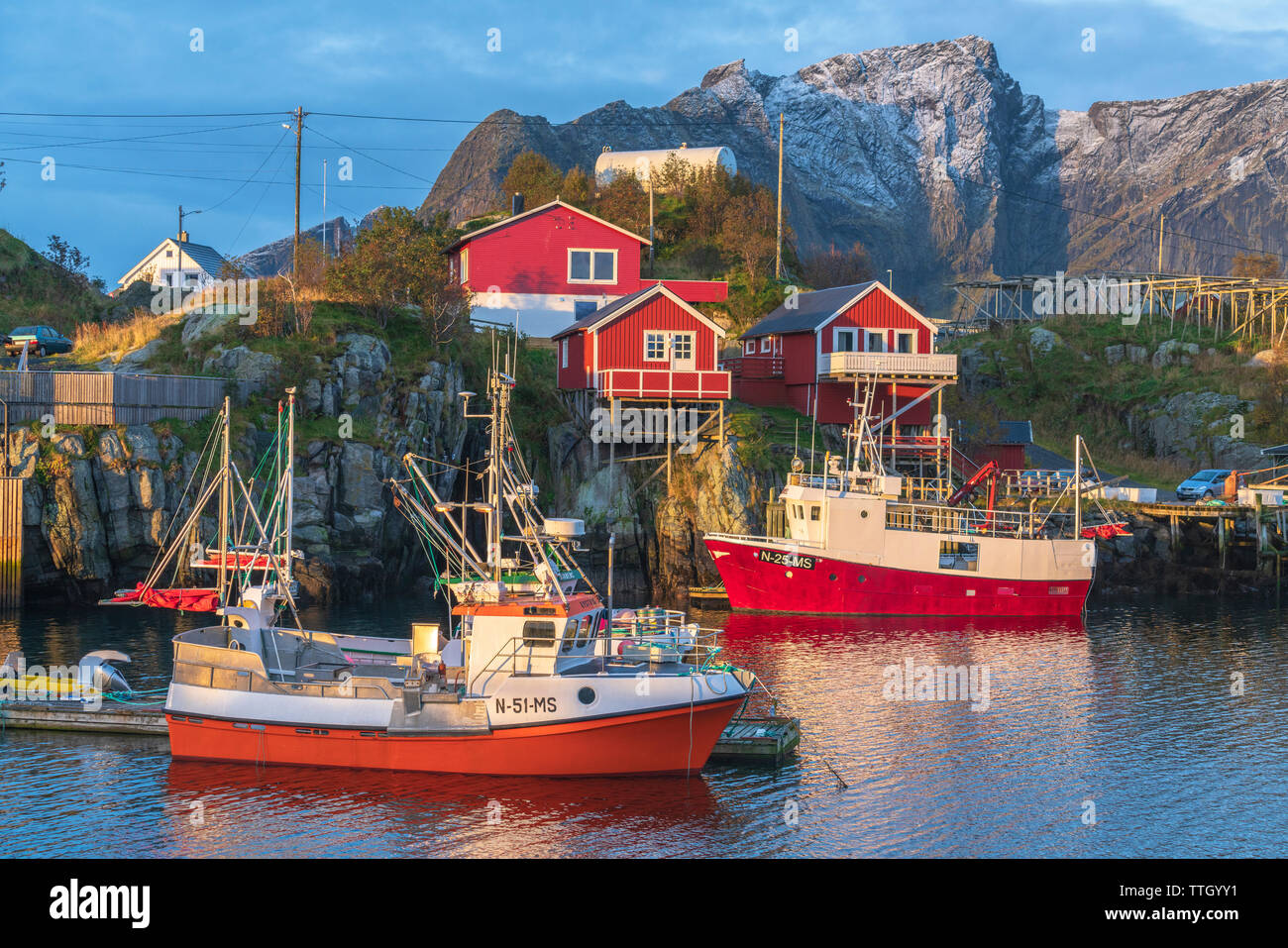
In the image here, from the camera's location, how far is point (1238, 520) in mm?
58688

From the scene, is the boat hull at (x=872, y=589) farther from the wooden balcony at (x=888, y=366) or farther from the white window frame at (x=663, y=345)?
the wooden balcony at (x=888, y=366)

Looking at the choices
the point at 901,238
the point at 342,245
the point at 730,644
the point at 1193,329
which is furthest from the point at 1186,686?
the point at 901,238

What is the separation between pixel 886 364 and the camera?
58375 millimetres

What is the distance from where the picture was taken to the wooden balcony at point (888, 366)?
57.8 metres

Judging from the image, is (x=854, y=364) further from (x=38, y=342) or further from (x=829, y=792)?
(x=38, y=342)

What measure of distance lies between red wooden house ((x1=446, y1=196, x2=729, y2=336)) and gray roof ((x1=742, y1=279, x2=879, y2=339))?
326 cm

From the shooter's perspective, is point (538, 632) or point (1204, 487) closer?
point (538, 632)

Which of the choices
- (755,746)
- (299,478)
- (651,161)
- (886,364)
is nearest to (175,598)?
(299,478)

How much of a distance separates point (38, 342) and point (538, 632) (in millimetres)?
39161

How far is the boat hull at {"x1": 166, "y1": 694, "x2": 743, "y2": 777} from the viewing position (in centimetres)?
2623

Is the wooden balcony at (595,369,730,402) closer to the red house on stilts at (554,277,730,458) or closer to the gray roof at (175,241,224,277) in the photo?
the red house on stilts at (554,277,730,458)

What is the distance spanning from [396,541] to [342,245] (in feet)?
74.9
